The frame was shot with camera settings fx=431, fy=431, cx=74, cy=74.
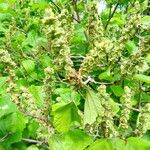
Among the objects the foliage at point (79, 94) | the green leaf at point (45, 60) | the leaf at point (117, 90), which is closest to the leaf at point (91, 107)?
the foliage at point (79, 94)

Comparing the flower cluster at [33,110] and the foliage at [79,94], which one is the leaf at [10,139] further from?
the flower cluster at [33,110]

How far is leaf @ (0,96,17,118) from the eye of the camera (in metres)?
1.95

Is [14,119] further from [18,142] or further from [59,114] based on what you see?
[59,114]

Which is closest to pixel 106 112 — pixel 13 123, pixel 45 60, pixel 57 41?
pixel 57 41

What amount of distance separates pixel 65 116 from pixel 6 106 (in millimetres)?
572

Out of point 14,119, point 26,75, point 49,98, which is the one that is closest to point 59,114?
point 49,98

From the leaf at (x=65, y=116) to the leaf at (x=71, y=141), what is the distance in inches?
3.0

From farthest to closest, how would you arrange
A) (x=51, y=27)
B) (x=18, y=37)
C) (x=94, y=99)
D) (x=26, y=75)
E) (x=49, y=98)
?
(x=18, y=37) → (x=26, y=75) → (x=49, y=98) → (x=94, y=99) → (x=51, y=27)

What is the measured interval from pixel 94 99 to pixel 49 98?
0.65 ft

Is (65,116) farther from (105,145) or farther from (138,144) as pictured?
(138,144)

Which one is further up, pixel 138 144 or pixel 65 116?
pixel 65 116

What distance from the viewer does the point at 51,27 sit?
126 centimetres

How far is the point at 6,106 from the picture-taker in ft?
6.48

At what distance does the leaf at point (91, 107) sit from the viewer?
4.48ft
